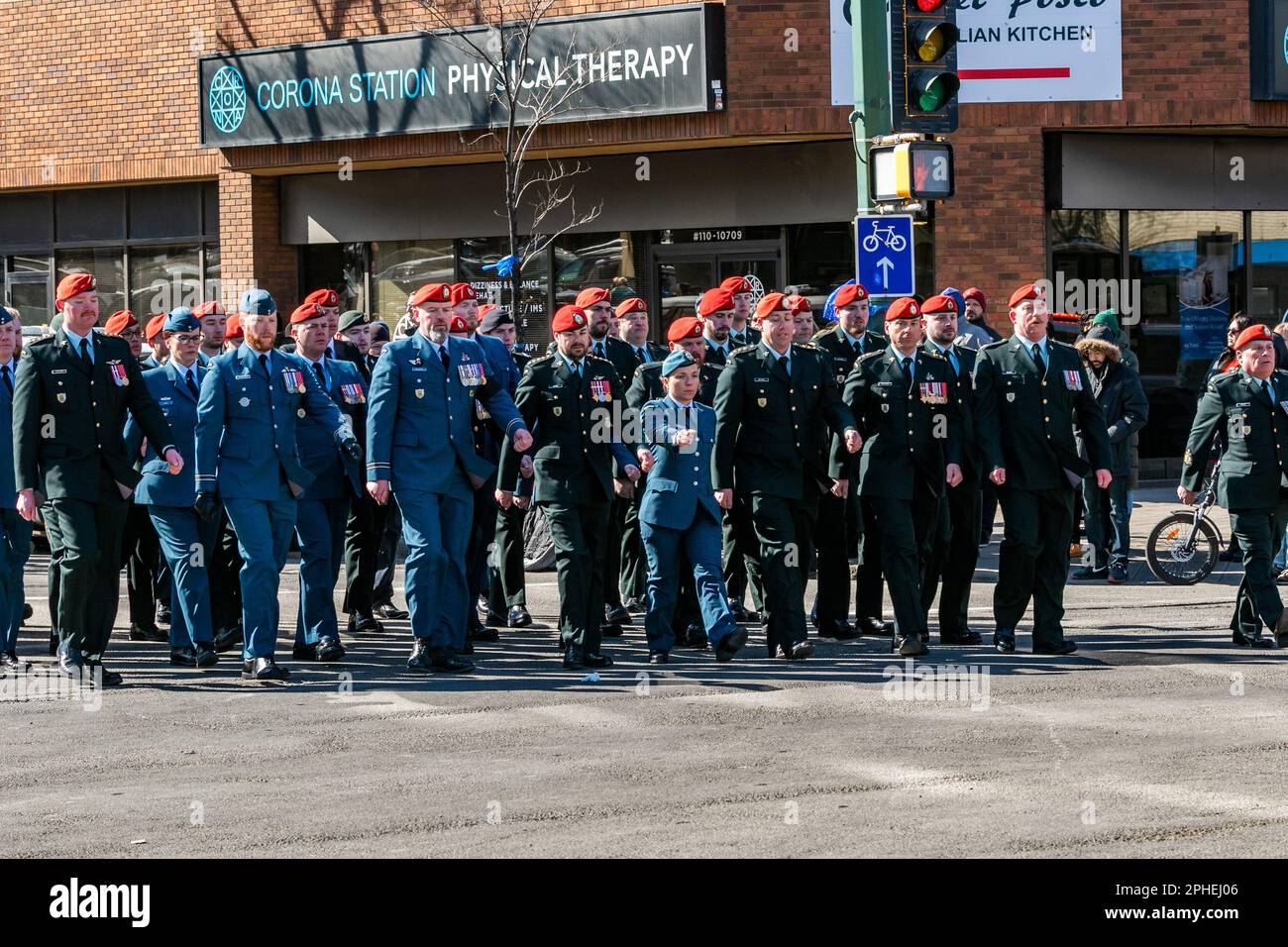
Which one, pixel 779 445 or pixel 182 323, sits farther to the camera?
pixel 182 323

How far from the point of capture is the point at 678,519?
11266 mm

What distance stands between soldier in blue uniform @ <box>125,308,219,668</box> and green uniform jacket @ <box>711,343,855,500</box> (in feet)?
10.00

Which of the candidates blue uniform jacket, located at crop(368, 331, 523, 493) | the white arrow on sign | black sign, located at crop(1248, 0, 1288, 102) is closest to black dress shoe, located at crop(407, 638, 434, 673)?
blue uniform jacket, located at crop(368, 331, 523, 493)

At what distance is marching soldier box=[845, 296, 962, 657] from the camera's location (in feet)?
37.6

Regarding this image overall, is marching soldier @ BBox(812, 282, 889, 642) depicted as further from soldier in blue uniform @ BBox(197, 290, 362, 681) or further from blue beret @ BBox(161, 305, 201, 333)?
blue beret @ BBox(161, 305, 201, 333)

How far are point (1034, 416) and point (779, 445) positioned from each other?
5.11ft

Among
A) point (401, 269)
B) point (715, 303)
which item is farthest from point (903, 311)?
point (401, 269)

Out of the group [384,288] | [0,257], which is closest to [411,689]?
[384,288]

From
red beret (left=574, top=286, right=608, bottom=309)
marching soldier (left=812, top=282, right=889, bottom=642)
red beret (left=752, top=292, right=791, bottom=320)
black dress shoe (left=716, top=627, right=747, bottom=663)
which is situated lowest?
black dress shoe (left=716, top=627, right=747, bottom=663)

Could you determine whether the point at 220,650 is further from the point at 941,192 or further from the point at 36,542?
the point at 36,542

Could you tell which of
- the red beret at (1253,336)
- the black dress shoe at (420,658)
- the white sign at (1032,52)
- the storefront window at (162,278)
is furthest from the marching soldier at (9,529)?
the storefront window at (162,278)

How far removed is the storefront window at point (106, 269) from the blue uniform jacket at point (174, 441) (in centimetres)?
1372

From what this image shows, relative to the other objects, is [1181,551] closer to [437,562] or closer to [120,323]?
[437,562]

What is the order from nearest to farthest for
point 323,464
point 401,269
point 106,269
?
point 323,464
point 401,269
point 106,269
